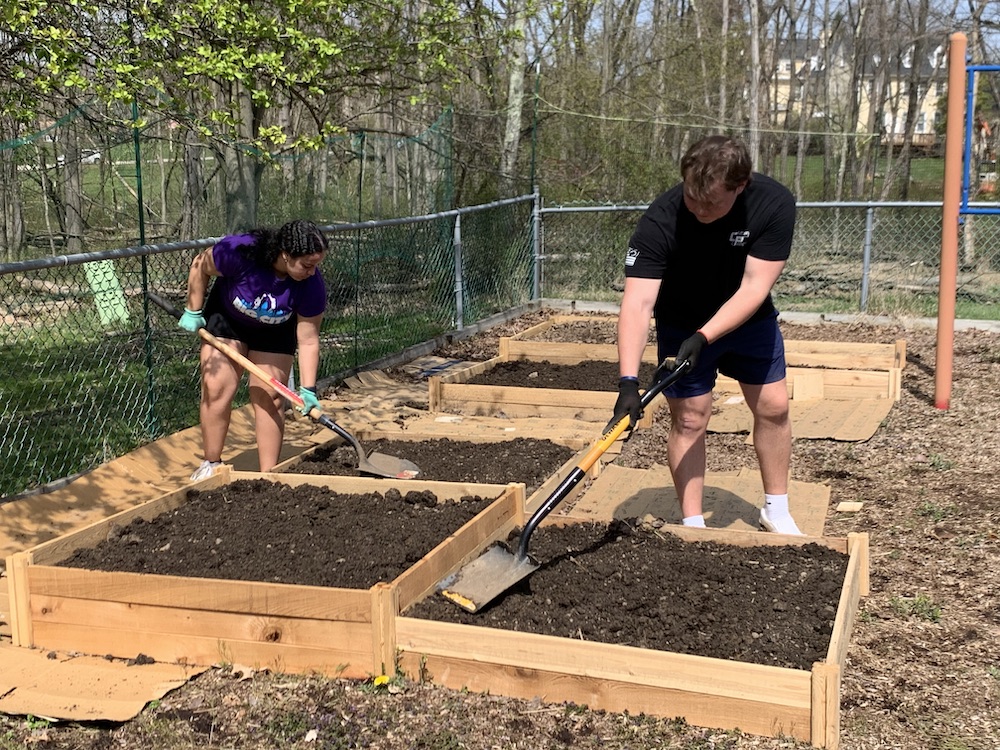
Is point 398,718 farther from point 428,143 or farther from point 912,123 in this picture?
Answer: point 912,123

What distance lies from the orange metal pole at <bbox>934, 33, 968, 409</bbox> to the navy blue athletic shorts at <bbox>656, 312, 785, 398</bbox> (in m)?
3.57

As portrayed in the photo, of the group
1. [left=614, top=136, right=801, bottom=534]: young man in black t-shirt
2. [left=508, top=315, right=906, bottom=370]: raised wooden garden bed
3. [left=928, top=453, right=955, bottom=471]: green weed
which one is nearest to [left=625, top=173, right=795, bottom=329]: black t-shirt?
[left=614, top=136, right=801, bottom=534]: young man in black t-shirt

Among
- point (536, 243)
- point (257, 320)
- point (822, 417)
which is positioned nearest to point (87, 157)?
point (257, 320)

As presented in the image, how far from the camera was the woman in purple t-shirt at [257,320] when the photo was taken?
5.00 m

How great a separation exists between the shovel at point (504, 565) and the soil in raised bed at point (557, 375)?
379 centimetres

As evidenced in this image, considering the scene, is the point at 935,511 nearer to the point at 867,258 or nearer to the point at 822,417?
the point at 822,417

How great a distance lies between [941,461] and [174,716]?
4.59m

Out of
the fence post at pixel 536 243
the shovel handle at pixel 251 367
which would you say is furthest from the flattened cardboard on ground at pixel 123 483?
the fence post at pixel 536 243

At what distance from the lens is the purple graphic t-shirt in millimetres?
5012

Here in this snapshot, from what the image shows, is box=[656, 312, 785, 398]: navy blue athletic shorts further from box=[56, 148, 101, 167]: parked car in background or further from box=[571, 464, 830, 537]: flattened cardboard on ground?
box=[56, 148, 101, 167]: parked car in background

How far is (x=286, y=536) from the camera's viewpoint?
421cm

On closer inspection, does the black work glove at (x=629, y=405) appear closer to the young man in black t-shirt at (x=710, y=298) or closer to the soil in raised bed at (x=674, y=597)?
the young man in black t-shirt at (x=710, y=298)

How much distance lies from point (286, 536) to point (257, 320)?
137 cm

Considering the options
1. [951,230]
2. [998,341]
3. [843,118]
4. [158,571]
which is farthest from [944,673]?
[843,118]
